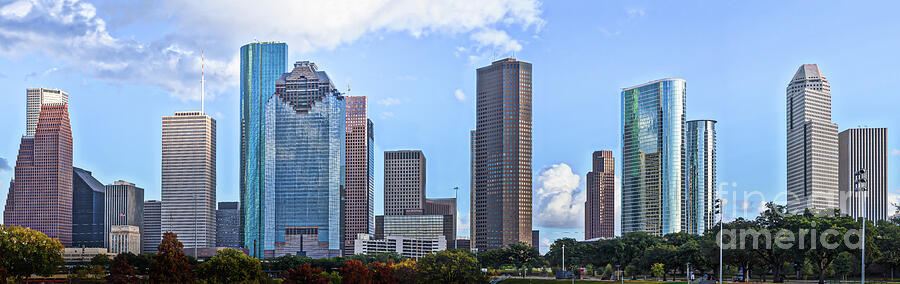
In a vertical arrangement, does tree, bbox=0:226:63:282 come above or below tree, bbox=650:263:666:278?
above

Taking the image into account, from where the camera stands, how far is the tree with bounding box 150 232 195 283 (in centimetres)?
8631

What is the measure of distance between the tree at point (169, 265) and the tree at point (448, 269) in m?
25.8

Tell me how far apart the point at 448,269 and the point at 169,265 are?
2954cm

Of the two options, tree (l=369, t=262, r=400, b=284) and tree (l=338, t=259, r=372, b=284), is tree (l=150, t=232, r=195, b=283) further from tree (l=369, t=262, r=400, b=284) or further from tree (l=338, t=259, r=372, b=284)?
tree (l=369, t=262, r=400, b=284)

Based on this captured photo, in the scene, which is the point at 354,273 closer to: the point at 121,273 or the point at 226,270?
the point at 226,270

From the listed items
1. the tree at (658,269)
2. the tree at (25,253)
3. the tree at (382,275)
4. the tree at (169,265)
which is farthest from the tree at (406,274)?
the tree at (25,253)

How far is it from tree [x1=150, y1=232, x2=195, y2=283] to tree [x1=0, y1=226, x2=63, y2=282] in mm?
22677

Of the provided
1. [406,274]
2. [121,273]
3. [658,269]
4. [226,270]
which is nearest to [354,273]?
[226,270]

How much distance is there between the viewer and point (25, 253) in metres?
102

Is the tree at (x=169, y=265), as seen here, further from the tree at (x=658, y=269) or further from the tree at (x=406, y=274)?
the tree at (x=658, y=269)

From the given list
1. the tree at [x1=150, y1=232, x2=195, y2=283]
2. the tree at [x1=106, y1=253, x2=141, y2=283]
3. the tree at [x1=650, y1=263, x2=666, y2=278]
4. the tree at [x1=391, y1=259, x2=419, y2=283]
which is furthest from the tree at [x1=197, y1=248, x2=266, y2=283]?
the tree at [x1=650, y1=263, x2=666, y2=278]

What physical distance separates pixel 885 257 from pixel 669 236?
4712 cm

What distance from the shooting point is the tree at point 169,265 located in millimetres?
86312

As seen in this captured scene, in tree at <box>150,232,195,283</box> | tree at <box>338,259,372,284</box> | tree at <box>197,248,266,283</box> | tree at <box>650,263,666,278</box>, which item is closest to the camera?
tree at <box>150,232,195,283</box>
